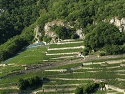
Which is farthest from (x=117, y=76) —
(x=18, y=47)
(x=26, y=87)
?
(x=18, y=47)

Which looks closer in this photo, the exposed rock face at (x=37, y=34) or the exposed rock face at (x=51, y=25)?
the exposed rock face at (x=51, y=25)

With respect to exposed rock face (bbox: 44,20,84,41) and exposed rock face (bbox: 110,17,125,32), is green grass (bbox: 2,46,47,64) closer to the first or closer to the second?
exposed rock face (bbox: 44,20,84,41)

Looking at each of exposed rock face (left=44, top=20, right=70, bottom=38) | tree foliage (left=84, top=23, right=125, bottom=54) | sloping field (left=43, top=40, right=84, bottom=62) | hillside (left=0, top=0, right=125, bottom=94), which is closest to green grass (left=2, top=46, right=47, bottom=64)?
hillside (left=0, top=0, right=125, bottom=94)

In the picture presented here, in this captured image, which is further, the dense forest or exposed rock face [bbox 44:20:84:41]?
exposed rock face [bbox 44:20:84:41]

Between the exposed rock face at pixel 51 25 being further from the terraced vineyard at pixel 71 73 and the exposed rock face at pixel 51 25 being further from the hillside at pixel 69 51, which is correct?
the terraced vineyard at pixel 71 73

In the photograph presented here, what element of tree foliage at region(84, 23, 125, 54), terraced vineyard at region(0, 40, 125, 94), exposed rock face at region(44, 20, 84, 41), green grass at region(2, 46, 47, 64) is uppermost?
exposed rock face at region(44, 20, 84, 41)

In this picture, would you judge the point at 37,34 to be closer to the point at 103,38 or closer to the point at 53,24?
the point at 53,24

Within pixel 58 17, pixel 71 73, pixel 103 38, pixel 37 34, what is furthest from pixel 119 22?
pixel 37 34

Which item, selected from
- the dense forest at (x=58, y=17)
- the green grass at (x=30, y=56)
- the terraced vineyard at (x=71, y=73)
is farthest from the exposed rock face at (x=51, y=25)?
the terraced vineyard at (x=71, y=73)
